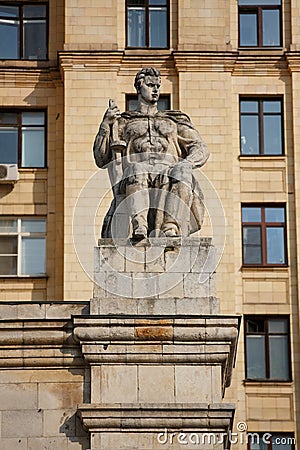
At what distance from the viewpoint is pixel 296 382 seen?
44719 mm

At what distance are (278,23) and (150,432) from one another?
84.4 feet

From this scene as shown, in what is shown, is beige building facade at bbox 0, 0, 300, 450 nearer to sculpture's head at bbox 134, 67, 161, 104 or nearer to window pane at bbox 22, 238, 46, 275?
window pane at bbox 22, 238, 46, 275

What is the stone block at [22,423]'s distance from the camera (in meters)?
23.7

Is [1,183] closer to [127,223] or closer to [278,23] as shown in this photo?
[278,23]

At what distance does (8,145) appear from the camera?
154 ft

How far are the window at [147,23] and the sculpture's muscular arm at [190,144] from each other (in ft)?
70.2

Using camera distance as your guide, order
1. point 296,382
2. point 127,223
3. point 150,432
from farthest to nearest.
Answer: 1. point 296,382
2. point 127,223
3. point 150,432

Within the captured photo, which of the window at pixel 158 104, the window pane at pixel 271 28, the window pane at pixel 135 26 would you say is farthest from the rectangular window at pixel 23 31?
the window pane at pixel 271 28

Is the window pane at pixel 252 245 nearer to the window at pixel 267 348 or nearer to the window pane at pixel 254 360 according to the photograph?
the window at pixel 267 348

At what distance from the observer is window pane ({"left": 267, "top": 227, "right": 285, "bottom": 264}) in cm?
4572

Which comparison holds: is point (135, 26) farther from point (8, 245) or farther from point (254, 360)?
point (254, 360)

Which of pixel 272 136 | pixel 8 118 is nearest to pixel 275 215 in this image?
pixel 272 136

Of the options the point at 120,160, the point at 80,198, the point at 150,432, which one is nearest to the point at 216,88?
the point at 80,198

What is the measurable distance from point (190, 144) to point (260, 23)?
73.6 ft
